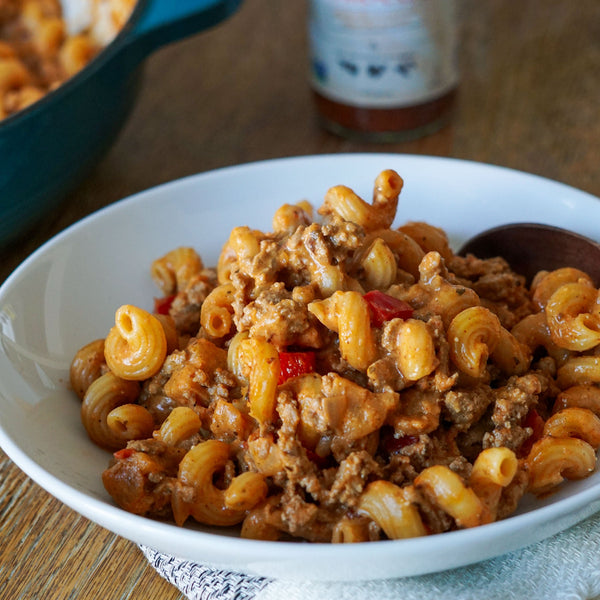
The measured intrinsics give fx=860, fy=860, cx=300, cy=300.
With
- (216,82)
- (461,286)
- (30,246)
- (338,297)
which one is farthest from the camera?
(216,82)

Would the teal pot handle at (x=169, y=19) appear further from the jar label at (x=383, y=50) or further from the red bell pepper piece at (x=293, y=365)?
the red bell pepper piece at (x=293, y=365)

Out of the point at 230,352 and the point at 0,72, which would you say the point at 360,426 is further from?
the point at 0,72

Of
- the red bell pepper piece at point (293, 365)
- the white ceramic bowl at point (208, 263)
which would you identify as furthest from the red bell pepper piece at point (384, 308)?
the white ceramic bowl at point (208, 263)

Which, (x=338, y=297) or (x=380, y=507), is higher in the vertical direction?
(x=338, y=297)

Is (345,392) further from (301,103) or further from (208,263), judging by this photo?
(301,103)

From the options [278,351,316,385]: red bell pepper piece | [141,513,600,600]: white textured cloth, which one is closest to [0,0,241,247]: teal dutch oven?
[278,351,316,385]: red bell pepper piece

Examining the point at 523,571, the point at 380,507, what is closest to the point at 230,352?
the point at 380,507

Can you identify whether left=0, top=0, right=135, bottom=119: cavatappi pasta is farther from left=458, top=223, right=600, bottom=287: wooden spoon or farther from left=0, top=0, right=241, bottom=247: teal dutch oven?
left=458, top=223, right=600, bottom=287: wooden spoon
